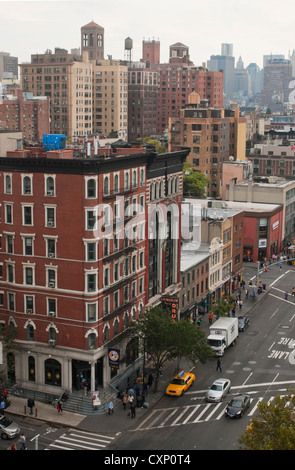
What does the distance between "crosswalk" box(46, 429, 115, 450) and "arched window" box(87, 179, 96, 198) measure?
17.4 metres

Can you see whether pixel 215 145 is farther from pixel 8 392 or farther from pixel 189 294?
pixel 8 392

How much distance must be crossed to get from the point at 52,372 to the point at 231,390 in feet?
49.0

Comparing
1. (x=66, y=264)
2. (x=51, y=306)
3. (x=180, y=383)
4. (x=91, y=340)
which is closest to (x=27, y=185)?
(x=66, y=264)

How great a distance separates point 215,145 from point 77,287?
3510 inches

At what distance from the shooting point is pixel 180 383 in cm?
5644

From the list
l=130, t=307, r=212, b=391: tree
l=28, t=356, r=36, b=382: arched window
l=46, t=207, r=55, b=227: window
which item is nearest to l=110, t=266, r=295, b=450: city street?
l=130, t=307, r=212, b=391: tree

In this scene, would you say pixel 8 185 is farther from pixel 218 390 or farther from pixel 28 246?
pixel 218 390

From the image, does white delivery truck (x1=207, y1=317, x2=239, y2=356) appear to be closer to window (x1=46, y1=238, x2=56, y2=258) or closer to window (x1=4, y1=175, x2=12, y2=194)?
window (x1=46, y1=238, x2=56, y2=258)

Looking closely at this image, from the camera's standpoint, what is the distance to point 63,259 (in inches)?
2109

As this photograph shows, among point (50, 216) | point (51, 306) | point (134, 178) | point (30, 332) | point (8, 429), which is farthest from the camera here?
point (134, 178)

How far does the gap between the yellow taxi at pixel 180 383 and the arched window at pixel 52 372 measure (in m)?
8.94

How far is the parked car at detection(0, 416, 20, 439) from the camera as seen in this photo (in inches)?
1862

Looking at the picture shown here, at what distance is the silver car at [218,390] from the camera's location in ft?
179

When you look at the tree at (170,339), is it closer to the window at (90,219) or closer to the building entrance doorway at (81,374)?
the building entrance doorway at (81,374)
